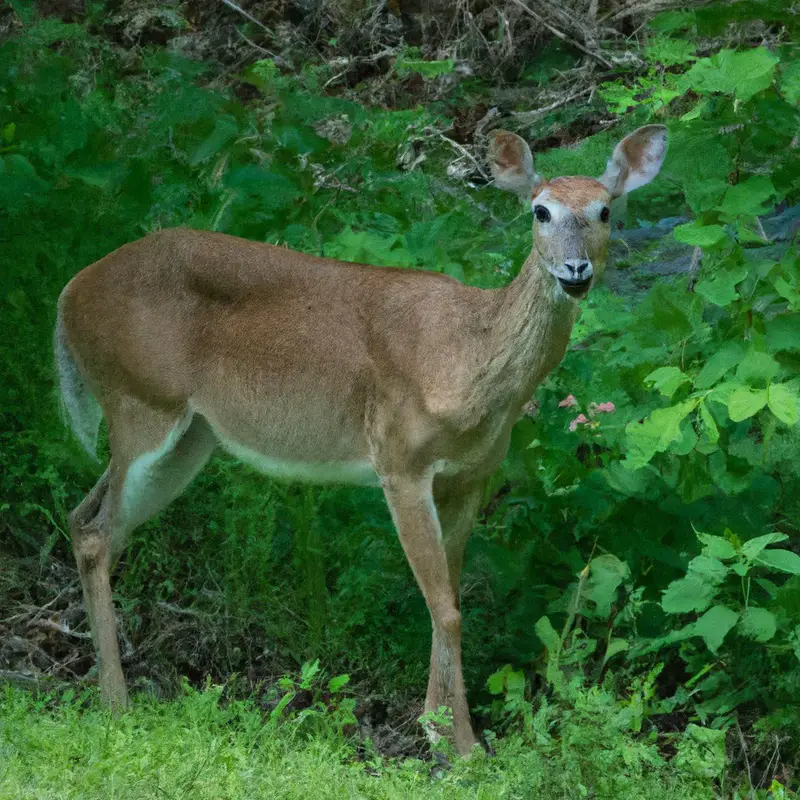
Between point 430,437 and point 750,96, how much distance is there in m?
1.68

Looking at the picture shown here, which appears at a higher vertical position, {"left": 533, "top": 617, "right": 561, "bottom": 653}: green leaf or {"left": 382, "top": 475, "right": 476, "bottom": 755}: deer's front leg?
{"left": 382, "top": 475, "right": 476, "bottom": 755}: deer's front leg

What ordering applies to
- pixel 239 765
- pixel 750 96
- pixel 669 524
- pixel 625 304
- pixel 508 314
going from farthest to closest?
pixel 625 304
pixel 669 524
pixel 508 314
pixel 750 96
pixel 239 765

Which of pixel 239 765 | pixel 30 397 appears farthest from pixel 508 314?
pixel 30 397

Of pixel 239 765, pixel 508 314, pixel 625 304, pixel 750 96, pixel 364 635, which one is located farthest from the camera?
pixel 625 304

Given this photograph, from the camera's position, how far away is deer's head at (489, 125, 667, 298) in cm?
538

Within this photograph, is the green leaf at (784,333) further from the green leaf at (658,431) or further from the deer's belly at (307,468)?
the deer's belly at (307,468)

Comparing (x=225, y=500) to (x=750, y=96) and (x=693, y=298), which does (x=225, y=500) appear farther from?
(x=750, y=96)

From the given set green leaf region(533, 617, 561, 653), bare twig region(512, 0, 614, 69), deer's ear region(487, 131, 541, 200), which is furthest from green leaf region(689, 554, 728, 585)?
bare twig region(512, 0, 614, 69)

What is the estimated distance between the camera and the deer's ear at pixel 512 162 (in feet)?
19.2

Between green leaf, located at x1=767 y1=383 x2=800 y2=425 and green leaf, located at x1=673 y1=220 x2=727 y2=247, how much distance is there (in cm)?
59

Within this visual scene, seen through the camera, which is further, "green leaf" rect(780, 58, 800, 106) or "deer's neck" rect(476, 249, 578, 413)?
"deer's neck" rect(476, 249, 578, 413)

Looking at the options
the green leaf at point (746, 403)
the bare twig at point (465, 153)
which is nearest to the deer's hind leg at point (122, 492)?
the green leaf at point (746, 403)

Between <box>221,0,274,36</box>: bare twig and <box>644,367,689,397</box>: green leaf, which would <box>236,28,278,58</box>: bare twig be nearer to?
<box>221,0,274,36</box>: bare twig

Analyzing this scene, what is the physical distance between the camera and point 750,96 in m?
5.29
